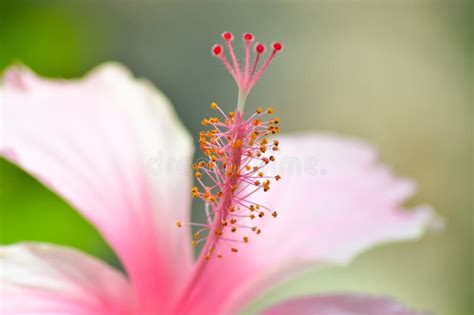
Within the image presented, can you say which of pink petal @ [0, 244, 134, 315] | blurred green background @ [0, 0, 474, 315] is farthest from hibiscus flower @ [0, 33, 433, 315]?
blurred green background @ [0, 0, 474, 315]

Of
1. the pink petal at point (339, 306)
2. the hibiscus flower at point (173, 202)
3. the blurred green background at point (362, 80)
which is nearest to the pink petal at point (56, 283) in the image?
the hibiscus flower at point (173, 202)

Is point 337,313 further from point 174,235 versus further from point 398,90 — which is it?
point 398,90

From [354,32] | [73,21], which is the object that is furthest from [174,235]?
[354,32]

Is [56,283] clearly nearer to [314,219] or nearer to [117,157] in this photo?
[117,157]

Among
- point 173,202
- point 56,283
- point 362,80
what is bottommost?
point 56,283

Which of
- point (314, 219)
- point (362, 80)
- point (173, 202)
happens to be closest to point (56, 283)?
point (173, 202)

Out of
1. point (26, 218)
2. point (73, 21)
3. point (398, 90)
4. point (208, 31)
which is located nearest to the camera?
point (26, 218)

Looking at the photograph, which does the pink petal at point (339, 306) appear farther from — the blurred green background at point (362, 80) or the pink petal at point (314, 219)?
the blurred green background at point (362, 80)
